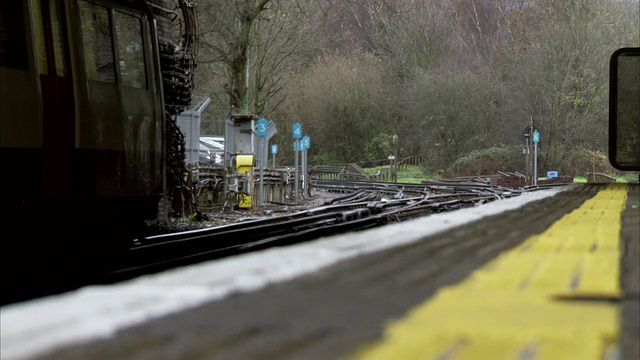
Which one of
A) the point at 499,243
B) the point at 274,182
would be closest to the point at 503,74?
the point at 274,182

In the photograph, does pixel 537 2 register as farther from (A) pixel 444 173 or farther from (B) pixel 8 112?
(B) pixel 8 112

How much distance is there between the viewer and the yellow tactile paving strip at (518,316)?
1.14m

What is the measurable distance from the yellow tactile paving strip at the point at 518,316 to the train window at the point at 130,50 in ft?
22.8

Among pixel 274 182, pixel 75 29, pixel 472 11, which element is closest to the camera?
pixel 75 29

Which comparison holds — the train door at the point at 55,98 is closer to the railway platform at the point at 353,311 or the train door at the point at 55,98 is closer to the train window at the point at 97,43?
the train window at the point at 97,43

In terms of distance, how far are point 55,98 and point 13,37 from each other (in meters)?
0.61

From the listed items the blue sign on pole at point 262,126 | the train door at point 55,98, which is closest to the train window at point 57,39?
the train door at point 55,98

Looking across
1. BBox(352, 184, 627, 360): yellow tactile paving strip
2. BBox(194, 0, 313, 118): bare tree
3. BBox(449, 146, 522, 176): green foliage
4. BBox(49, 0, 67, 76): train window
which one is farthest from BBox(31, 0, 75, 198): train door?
BBox(449, 146, 522, 176): green foliage

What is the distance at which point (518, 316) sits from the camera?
136 centimetres

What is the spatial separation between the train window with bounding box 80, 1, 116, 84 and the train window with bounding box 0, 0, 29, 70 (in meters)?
0.86

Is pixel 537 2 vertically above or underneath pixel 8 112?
above

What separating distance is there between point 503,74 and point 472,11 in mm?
17653

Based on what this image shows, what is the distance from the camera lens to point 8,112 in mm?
6488

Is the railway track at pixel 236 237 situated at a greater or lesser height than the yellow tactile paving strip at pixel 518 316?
lesser
